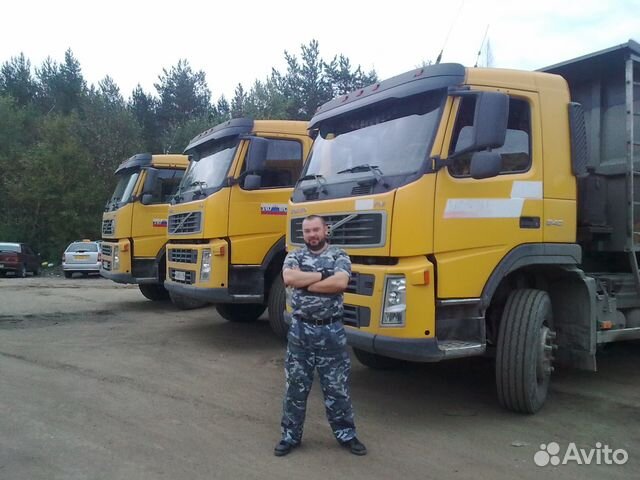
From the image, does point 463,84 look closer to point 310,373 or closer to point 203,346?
point 310,373

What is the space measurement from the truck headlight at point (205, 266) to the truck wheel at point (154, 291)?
504cm

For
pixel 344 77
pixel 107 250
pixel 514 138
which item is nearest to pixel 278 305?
pixel 514 138

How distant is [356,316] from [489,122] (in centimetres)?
184

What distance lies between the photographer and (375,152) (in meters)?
5.38

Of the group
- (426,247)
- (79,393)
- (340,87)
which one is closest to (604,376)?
(426,247)

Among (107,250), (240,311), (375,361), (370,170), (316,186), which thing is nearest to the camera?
(370,170)

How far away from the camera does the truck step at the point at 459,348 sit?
477 cm

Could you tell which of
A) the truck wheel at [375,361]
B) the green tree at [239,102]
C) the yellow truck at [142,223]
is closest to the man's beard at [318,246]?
the truck wheel at [375,361]

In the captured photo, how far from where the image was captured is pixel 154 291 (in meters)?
12.9

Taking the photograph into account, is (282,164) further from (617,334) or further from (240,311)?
(617,334)

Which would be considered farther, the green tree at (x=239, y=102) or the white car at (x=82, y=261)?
the green tree at (x=239, y=102)

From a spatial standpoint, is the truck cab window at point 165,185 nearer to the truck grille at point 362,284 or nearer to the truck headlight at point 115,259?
the truck headlight at point 115,259

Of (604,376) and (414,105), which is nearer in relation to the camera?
(414,105)

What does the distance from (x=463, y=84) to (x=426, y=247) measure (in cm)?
136
